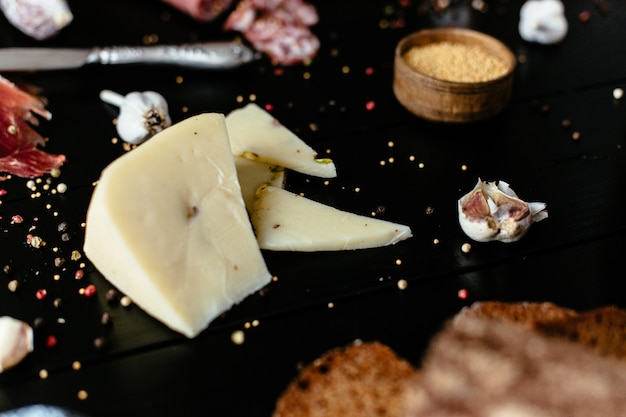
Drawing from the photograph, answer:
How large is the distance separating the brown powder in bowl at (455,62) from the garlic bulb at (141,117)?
51 centimetres

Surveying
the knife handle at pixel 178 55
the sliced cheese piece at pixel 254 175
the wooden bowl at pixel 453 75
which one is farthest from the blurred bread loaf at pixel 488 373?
the knife handle at pixel 178 55

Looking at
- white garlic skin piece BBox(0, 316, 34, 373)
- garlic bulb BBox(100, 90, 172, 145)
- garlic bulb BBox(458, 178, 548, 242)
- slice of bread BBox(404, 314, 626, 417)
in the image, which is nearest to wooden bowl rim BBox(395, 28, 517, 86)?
garlic bulb BBox(458, 178, 548, 242)

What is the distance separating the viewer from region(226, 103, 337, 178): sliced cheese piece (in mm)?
1225

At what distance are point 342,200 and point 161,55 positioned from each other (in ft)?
1.94

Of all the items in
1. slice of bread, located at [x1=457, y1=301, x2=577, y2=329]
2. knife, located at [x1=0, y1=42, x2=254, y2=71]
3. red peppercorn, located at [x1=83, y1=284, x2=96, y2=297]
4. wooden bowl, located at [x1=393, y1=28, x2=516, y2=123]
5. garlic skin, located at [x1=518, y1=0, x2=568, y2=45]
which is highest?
garlic skin, located at [x1=518, y1=0, x2=568, y2=45]

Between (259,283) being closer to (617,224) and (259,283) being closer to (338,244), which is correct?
(338,244)

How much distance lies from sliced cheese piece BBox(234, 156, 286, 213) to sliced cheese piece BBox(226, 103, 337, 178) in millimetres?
11

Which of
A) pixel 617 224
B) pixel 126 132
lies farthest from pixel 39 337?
pixel 617 224

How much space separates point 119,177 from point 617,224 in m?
0.82

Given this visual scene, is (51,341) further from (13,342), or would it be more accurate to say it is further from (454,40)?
(454,40)

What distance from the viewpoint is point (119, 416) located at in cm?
89

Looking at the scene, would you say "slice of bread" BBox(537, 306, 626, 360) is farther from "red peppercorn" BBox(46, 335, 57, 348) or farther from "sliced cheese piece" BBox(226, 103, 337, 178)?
"red peppercorn" BBox(46, 335, 57, 348)

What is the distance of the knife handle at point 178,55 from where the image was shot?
1.49 m

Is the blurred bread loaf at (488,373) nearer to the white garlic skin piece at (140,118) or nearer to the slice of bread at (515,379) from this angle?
the slice of bread at (515,379)
